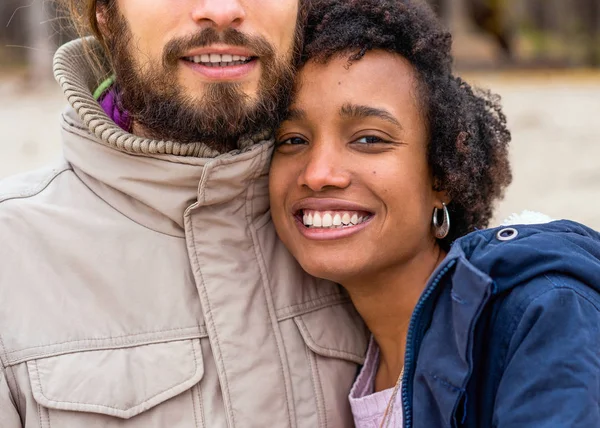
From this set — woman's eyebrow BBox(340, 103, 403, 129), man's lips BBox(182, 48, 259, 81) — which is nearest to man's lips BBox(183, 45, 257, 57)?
man's lips BBox(182, 48, 259, 81)

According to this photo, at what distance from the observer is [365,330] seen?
2.78 m

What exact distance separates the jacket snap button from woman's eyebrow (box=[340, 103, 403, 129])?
0.54 meters

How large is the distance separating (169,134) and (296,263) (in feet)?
1.86

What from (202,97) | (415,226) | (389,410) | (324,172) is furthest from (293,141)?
(389,410)

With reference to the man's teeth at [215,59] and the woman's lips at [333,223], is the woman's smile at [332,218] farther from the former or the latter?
the man's teeth at [215,59]

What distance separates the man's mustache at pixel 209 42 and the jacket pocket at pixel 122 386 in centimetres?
80

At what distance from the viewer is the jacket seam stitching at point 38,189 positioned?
2.35 metres

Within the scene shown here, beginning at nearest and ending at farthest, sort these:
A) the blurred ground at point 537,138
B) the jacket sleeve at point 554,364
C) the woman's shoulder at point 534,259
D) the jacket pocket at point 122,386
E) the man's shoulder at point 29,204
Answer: the jacket sleeve at point 554,364, the woman's shoulder at point 534,259, the jacket pocket at point 122,386, the man's shoulder at point 29,204, the blurred ground at point 537,138

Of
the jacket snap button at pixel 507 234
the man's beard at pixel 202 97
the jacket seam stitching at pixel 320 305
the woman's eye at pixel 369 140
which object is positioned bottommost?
the jacket seam stitching at pixel 320 305

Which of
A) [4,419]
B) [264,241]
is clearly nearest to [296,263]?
[264,241]

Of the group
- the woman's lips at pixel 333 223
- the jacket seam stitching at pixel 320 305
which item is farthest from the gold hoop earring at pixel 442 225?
the jacket seam stitching at pixel 320 305

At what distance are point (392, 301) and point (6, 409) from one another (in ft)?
3.84

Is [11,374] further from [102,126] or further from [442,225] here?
[442,225]

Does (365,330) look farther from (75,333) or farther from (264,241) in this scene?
(75,333)
